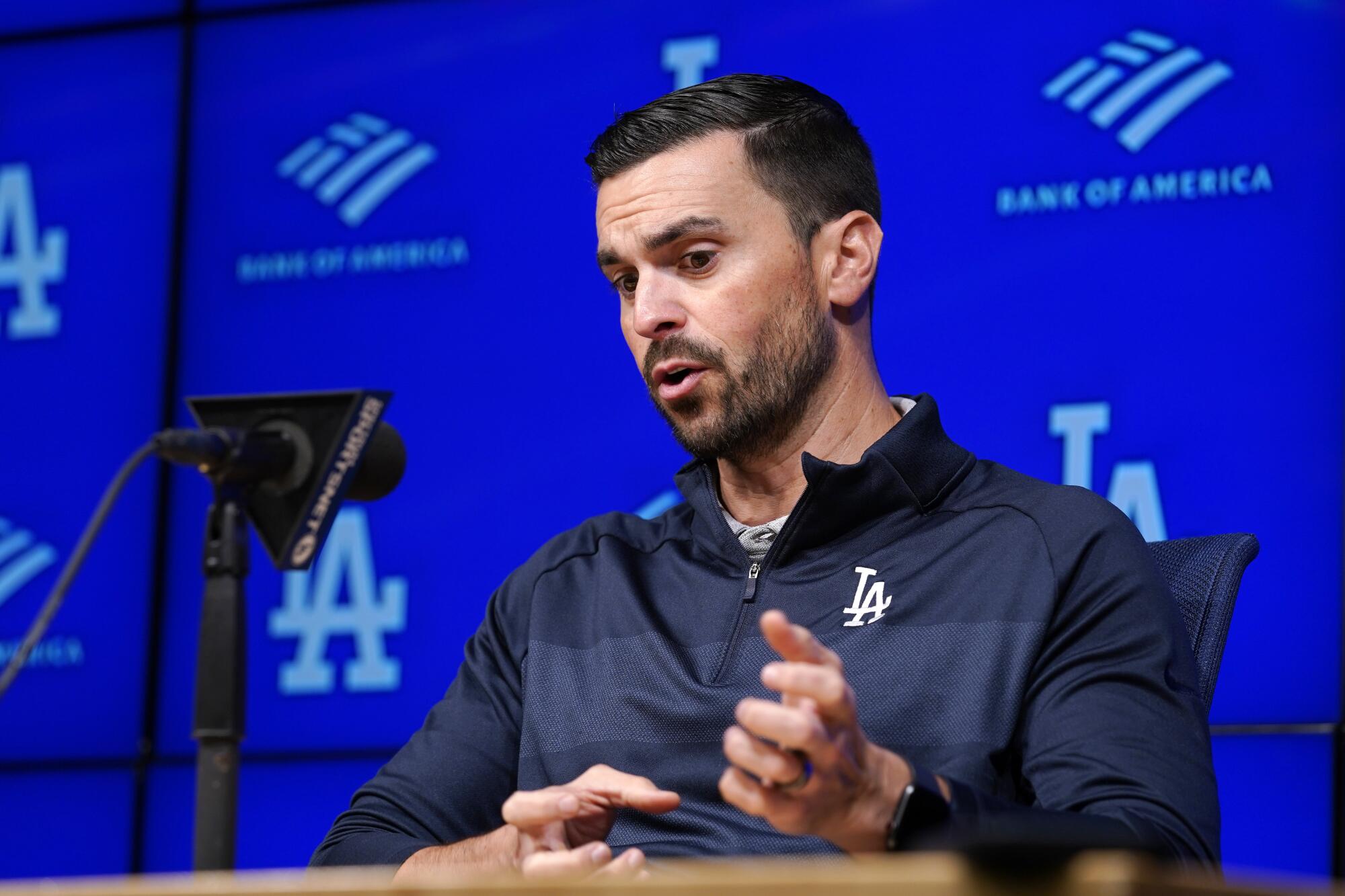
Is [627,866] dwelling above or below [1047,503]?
below

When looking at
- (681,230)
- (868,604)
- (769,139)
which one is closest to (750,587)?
(868,604)

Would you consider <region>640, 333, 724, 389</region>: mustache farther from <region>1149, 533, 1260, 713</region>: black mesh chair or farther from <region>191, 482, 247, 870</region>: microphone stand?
<region>191, 482, 247, 870</region>: microphone stand

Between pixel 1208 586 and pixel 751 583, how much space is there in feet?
1.56

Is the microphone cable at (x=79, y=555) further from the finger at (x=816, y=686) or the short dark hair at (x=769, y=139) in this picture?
the short dark hair at (x=769, y=139)

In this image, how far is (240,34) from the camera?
3.30m

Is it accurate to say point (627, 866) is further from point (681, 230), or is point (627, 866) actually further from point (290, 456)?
point (681, 230)

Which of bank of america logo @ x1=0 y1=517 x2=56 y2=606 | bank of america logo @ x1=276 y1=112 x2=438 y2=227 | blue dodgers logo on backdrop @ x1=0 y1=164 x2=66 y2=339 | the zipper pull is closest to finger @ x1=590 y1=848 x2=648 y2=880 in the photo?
the zipper pull

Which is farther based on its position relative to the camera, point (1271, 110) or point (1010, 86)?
point (1010, 86)

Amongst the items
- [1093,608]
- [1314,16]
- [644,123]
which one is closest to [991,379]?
[1314,16]

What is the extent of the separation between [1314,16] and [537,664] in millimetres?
1640

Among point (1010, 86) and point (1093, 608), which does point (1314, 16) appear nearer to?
point (1010, 86)

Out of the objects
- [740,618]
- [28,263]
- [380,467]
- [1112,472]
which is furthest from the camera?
[28,263]

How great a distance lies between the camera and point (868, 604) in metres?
1.67

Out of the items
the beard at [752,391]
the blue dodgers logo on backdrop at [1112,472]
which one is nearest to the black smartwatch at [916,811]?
the beard at [752,391]
